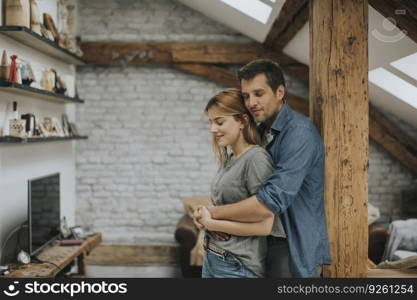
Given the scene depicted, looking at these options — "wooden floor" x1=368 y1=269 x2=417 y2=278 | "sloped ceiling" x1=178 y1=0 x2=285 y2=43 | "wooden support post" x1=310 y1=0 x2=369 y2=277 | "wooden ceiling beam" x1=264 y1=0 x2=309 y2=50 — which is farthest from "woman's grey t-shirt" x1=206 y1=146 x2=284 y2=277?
"sloped ceiling" x1=178 y1=0 x2=285 y2=43

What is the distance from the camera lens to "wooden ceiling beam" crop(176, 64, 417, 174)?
4.53 m

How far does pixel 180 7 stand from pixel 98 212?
2350 mm

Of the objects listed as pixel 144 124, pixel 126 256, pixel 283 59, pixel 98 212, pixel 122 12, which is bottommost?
pixel 126 256

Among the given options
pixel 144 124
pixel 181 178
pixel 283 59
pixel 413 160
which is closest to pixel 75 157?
pixel 144 124

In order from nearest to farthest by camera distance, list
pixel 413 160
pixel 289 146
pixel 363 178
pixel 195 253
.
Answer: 1. pixel 289 146
2. pixel 363 178
3. pixel 195 253
4. pixel 413 160

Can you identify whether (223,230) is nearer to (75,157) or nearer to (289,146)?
(289,146)

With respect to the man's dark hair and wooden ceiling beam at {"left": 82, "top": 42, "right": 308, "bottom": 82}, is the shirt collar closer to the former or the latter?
the man's dark hair

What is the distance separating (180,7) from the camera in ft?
15.6

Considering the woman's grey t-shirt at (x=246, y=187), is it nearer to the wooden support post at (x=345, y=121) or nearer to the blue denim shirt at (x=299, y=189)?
the blue denim shirt at (x=299, y=189)

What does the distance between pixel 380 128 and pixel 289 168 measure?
10.9 ft

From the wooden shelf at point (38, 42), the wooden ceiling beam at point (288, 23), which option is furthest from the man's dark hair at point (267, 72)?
the wooden shelf at point (38, 42)

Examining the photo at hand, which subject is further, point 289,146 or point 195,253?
point 195,253

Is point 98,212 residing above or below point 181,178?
below

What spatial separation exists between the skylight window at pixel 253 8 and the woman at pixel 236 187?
2063 mm
